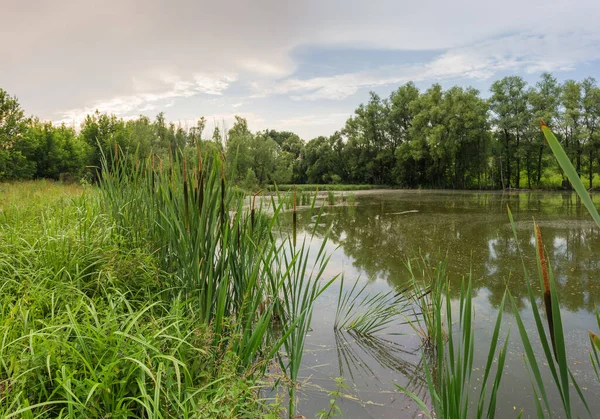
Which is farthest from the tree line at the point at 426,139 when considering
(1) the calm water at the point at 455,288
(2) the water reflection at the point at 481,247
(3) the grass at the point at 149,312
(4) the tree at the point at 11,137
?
(3) the grass at the point at 149,312

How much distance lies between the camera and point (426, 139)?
93.0 feet

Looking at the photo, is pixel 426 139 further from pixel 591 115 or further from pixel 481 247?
pixel 481 247

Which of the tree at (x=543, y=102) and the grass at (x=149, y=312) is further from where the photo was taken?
the tree at (x=543, y=102)

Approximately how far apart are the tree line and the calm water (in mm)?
13365

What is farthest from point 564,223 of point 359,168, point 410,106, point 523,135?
point 359,168

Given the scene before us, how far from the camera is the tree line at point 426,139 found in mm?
20281

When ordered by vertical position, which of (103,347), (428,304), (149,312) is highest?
(103,347)

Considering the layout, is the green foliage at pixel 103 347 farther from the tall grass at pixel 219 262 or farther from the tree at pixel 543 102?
the tree at pixel 543 102

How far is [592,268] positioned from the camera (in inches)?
204

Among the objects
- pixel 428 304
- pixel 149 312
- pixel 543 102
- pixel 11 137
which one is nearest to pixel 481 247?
pixel 428 304

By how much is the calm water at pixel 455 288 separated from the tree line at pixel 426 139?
13365mm

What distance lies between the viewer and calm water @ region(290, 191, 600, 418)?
2285 mm

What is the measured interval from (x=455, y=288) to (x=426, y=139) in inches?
1025

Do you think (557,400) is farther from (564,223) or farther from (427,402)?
(564,223)
